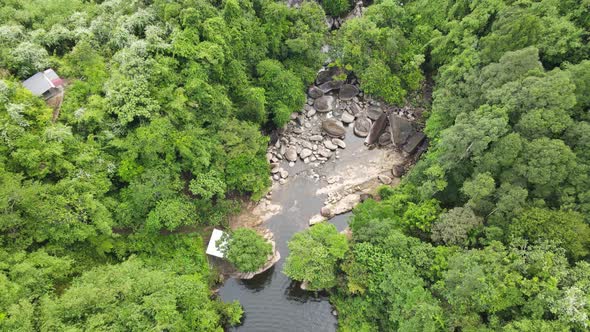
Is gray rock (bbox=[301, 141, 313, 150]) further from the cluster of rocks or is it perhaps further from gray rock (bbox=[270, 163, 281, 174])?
gray rock (bbox=[270, 163, 281, 174])

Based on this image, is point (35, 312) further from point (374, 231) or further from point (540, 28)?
point (540, 28)

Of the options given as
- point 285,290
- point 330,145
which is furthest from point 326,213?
point 330,145

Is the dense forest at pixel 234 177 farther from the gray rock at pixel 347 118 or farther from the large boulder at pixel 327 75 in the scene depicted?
the large boulder at pixel 327 75

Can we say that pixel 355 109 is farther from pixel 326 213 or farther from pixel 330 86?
pixel 326 213

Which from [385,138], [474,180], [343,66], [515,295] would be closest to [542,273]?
[515,295]

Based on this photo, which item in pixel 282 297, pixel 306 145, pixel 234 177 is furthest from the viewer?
pixel 306 145

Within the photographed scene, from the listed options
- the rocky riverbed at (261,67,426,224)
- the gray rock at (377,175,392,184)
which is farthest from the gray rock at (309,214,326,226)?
the gray rock at (377,175,392,184)
